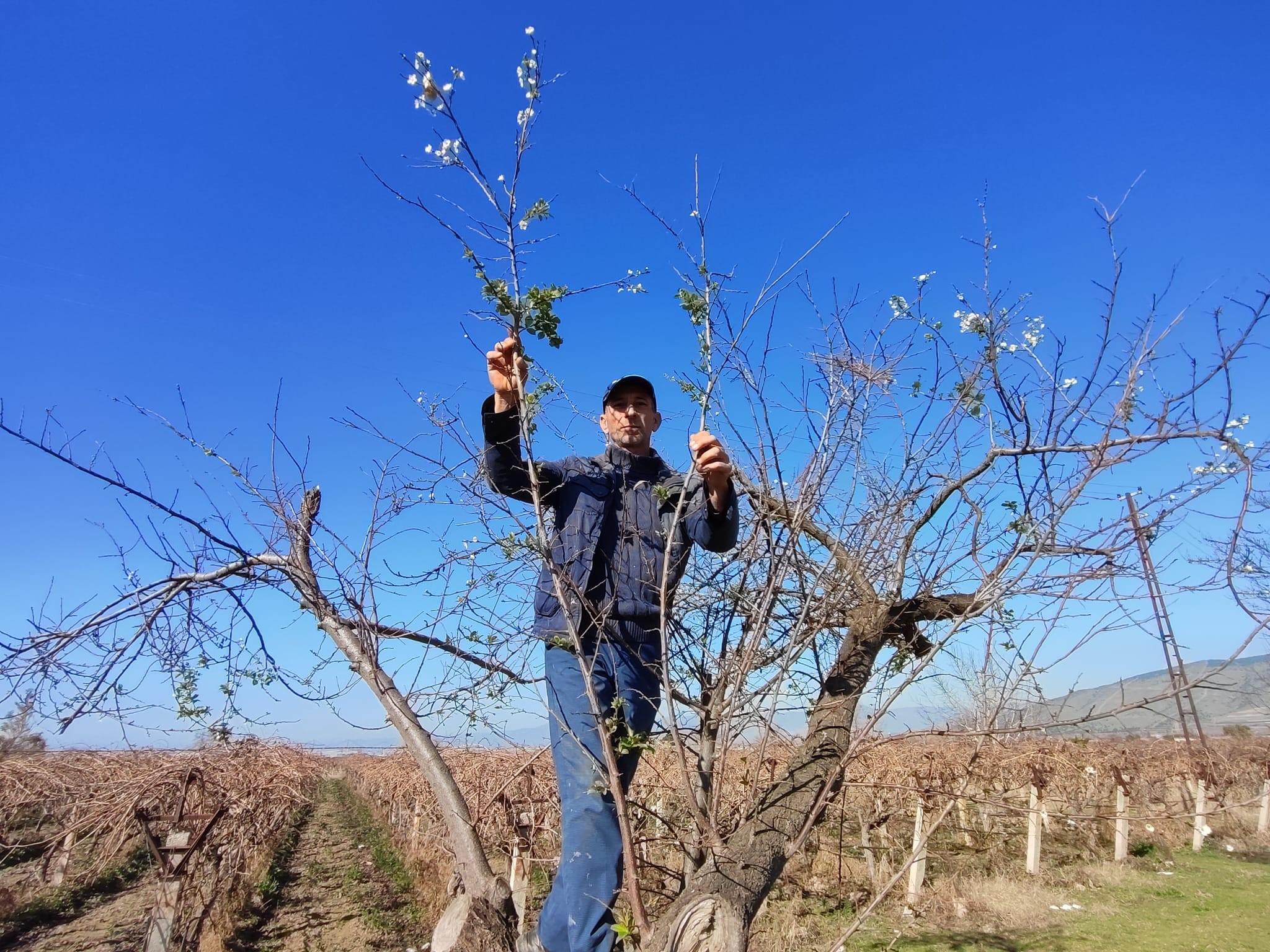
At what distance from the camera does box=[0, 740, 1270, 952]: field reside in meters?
9.48

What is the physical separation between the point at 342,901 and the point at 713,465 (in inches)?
615

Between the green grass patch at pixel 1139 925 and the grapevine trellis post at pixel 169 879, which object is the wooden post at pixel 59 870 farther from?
the green grass patch at pixel 1139 925

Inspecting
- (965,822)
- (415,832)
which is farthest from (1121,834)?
(415,832)

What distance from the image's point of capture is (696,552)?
256 cm

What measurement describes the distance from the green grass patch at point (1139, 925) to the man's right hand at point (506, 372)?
7.82m

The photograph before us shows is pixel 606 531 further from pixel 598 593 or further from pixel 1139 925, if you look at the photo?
pixel 1139 925

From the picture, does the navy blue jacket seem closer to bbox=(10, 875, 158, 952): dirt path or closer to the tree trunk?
the tree trunk

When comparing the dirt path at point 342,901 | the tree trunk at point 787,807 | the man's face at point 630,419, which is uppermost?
the man's face at point 630,419

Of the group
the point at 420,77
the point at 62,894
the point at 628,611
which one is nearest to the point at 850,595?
the point at 628,611

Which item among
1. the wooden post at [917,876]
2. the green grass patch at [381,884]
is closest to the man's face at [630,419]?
the wooden post at [917,876]

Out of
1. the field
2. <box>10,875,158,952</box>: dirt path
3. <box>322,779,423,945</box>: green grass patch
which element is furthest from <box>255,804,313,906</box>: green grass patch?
<box>10,875,158,952</box>: dirt path

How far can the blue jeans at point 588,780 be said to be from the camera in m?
1.83

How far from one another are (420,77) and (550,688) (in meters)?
1.53

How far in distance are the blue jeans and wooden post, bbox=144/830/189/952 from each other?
8.84 meters
